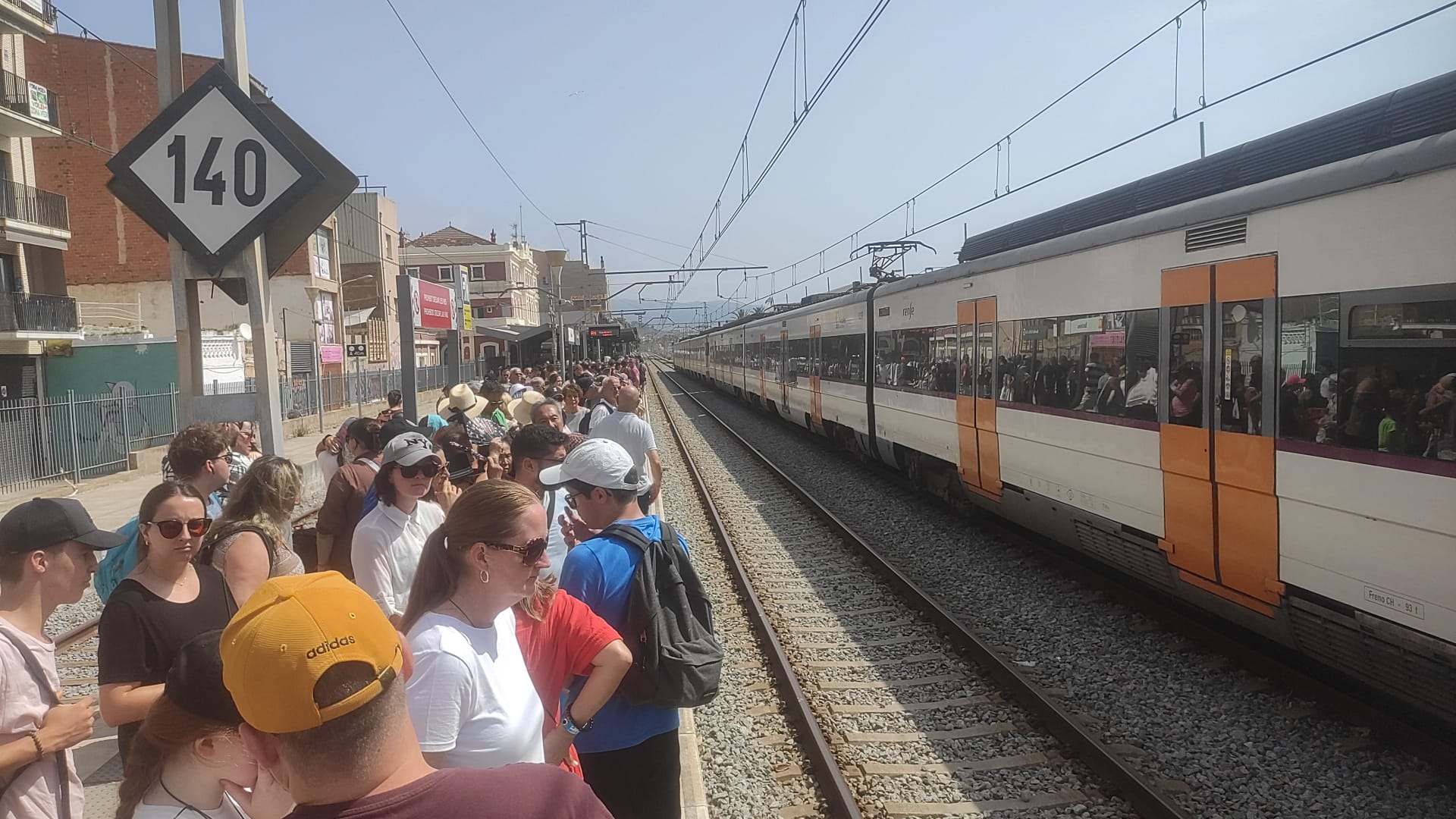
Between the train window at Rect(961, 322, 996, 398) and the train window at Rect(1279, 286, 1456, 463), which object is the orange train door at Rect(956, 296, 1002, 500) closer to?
the train window at Rect(961, 322, 996, 398)

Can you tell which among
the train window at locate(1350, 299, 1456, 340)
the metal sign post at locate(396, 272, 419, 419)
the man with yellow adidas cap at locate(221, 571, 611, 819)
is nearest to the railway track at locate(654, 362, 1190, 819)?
the train window at locate(1350, 299, 1456, 340)

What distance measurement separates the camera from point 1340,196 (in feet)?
16.6

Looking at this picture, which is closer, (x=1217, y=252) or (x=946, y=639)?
(x=1217, y=252)

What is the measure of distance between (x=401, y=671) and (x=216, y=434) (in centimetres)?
370

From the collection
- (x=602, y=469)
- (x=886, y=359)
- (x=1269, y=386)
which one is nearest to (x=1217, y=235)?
(x=1269, y=386)

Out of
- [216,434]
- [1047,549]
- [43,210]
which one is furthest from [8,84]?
[1047,549]

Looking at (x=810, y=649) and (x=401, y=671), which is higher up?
(x=401, y=671)

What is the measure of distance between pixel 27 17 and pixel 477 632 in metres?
25.6

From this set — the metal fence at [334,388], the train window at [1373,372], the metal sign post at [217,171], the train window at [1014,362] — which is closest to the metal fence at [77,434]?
the metal fence at [334,388]

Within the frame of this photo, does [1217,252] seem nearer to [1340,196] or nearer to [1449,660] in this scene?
[1340,196]

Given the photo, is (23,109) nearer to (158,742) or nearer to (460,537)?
(460,537)

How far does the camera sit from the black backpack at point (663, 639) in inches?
120

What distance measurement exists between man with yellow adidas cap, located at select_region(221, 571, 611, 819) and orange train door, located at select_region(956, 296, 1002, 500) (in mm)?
8687

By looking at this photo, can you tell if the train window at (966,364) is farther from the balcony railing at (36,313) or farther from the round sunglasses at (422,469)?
the balcony railing at (36,313)
